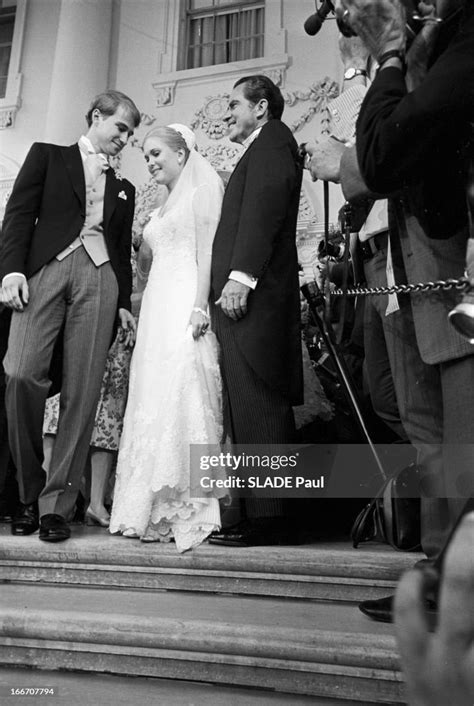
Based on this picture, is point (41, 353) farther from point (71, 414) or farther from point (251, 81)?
point (251, 81)

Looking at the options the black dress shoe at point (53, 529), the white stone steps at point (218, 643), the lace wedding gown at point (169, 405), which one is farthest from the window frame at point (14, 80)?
the white stone steps at point (218, 643)

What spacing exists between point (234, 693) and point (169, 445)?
810 millimetres

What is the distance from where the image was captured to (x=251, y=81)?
6.67 ft

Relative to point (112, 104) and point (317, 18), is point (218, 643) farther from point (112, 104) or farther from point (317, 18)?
point (112, 104)

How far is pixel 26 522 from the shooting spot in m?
1.82

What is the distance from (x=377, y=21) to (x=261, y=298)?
86 cm

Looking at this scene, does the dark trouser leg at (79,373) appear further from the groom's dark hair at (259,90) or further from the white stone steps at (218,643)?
the groom's dark hair at (259,90)

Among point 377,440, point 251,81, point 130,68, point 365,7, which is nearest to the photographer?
point 365,7

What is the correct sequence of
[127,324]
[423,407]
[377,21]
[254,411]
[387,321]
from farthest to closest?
[127,324] → [254,411] → [387,321] → [423,407] → [377,21]

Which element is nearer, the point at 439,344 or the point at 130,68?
the point at 439,344

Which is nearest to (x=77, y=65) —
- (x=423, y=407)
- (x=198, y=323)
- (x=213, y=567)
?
(x=198, y=323)

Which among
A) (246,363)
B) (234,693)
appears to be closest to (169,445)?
(246,363)

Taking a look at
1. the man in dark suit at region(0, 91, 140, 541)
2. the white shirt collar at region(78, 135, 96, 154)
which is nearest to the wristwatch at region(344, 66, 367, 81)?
the man in dark suit at region(0, 91, 140, 541)

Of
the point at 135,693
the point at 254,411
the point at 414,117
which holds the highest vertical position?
the point at 414,117
